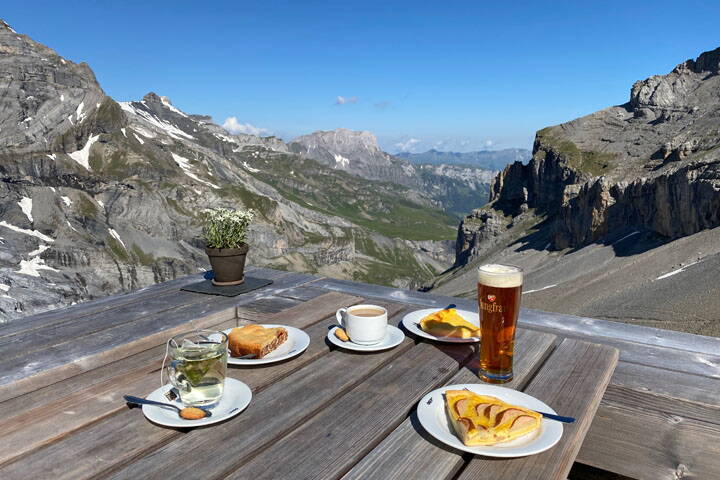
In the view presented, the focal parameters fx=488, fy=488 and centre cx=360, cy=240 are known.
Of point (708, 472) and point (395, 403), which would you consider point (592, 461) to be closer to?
point (708, 472)

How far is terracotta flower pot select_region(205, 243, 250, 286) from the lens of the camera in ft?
18.5

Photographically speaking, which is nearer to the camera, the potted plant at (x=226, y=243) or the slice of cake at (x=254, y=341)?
the slice of cake at (x=254, y=341)

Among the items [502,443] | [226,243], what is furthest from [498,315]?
[226,243]

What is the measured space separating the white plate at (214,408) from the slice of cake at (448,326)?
1444 mm

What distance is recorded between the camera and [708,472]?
98.7 inches

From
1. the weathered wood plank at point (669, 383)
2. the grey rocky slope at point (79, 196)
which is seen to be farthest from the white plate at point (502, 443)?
the grey rocky slope at point (79, 196)

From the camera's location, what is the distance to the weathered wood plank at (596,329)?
13.0ft

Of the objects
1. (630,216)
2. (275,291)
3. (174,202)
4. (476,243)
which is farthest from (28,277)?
(275,291)

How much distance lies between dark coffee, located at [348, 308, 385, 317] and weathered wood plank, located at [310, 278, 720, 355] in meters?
1.59

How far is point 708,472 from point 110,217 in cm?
17583

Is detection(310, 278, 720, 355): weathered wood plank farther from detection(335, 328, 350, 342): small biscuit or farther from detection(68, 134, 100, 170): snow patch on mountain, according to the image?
detection(68, 134, 100, 170): snow patch on mountain

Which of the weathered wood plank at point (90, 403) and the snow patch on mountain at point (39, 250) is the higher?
the weathered wood plank at point (90, 403)

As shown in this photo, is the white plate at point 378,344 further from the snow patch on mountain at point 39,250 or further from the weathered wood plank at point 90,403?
the snow patch on mountain at point 39,250

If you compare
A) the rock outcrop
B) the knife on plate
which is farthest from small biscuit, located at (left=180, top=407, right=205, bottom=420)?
the rock outcrop
